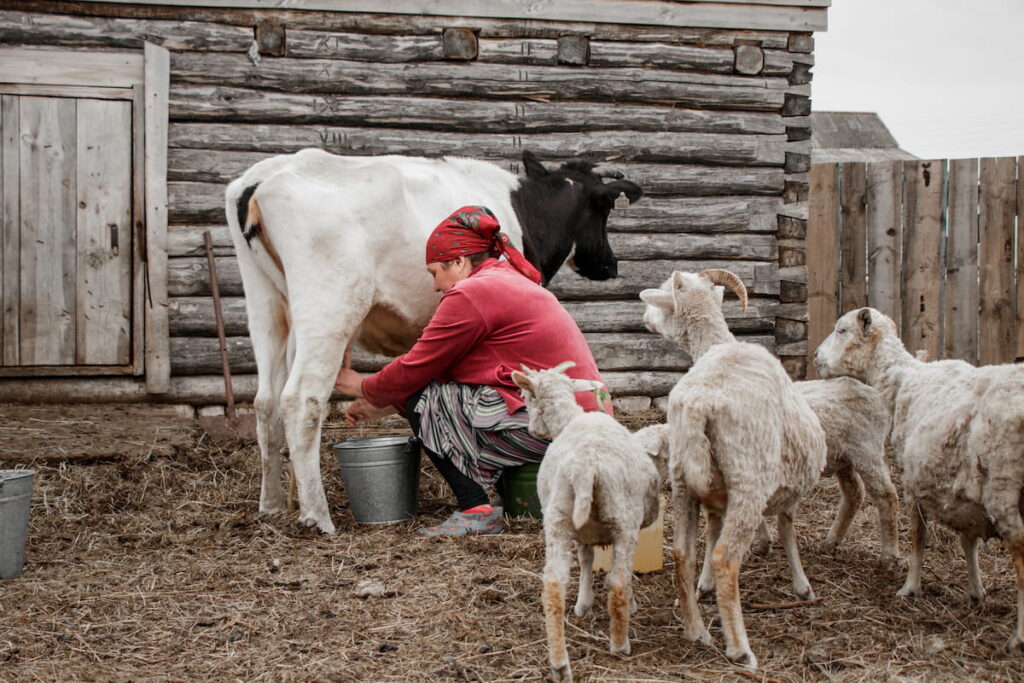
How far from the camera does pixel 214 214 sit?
723 centimetres

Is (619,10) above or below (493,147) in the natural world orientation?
above

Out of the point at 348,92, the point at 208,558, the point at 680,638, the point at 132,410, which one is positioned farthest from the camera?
the point at 348,92

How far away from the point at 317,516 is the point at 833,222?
241 inches

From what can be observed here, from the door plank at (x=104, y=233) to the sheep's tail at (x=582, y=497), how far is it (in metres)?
5.34

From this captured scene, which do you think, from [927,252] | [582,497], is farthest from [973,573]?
[927,252]

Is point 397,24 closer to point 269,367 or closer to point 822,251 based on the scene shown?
point 269,367

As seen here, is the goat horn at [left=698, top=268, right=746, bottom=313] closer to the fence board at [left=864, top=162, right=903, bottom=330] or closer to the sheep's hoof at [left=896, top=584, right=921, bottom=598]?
the sheep's hoof at [left=896, top=584, right=921, bottom=598]

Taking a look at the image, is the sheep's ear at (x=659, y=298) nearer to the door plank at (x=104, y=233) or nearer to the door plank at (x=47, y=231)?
the door plank at (x=104, y=233)

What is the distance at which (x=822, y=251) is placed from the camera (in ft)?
28.8

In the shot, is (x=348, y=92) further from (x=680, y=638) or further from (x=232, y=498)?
(x=680, y=638)

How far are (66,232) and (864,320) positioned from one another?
589 centimetres

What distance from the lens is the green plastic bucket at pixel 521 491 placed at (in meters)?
4.59

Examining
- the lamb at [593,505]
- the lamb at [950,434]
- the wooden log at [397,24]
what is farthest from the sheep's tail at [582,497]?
the wooden log at [397,24]

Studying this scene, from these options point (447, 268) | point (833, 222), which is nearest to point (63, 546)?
point (447, 268)
